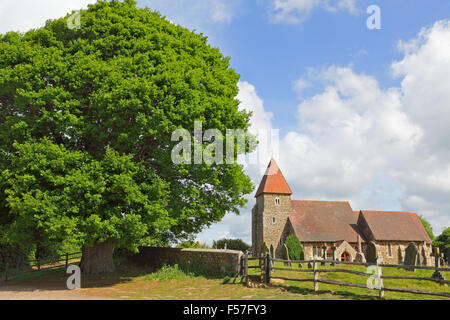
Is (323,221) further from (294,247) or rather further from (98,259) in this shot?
(98,259)

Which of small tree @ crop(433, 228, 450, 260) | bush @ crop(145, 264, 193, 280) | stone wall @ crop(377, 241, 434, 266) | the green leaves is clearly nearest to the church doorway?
stone wall @ crop(377, 241, 434, 266)

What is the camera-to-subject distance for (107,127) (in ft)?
59.9

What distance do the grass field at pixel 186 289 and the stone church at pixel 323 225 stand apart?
25376 millimetres

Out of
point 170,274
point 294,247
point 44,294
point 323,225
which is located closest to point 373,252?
point 170,274

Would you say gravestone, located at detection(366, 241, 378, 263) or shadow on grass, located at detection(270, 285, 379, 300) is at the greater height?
gravestone, located at detection(366, 241, 378, 263)

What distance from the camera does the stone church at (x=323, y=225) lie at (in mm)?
44594

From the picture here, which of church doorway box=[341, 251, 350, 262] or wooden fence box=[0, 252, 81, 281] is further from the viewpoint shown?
church doorway box=[341, 251, 350, 262]

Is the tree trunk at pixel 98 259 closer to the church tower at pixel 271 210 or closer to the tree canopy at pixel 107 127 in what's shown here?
the tree canopy at pixel 107 127

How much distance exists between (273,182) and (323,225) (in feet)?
29.3

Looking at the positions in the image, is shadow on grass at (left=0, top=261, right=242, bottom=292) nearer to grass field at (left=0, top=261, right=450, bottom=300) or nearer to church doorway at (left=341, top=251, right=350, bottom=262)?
grass field at (left=0, top=261, right=450, bottom=300)

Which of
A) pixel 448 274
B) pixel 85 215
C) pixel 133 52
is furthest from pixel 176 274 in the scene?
pixel 448 274

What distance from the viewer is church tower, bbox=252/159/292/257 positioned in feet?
152

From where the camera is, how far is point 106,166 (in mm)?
16891

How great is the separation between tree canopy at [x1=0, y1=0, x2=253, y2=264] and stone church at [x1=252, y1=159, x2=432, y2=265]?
26607mm
